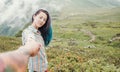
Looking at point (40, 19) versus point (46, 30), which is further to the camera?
point (46, 30)

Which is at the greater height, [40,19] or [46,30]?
[40,19]

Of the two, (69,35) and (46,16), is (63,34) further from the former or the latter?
(46,16)

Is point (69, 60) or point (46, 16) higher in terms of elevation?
point (46, 16)

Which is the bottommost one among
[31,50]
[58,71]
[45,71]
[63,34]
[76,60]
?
[63,34]

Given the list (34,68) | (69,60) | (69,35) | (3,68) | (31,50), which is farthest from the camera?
(69,35)

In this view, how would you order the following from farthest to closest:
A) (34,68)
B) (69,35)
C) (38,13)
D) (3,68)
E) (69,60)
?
(69,35), (69,60), (34,68), (38,13), (3,68)

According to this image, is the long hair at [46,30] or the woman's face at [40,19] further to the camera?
the long hair at [46,30]

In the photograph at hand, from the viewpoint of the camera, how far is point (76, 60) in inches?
637

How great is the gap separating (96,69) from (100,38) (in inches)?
1822

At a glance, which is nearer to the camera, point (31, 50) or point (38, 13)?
point (31, 50)

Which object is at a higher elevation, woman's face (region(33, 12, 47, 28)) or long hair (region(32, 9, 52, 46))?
woman's face (region(33, 12, 47, 28))

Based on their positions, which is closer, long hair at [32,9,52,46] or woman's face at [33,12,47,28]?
woman's face at [33,12,47,28]

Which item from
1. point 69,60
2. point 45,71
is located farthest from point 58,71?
point 45,71

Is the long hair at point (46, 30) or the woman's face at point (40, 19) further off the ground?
the woman's face at point (40, 19)
